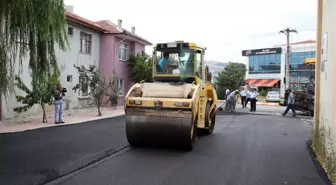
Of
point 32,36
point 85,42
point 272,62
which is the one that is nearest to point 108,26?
point 85,42

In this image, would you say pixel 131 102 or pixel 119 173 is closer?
pixel 119 173

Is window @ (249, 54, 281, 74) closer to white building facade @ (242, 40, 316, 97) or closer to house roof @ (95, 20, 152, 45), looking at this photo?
white building facade @ (242, 40, 316, 97)

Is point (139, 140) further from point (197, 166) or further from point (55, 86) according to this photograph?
point (55, 86)

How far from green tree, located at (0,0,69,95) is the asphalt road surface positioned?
5.68 ft

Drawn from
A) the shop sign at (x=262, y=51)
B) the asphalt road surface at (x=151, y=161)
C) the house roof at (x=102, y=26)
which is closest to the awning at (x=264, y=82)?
the shop sign at (x=262, y=51)

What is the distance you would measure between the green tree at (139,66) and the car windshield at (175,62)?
15.4 metres

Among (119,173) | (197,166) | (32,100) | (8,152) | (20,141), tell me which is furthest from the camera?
(32,100)

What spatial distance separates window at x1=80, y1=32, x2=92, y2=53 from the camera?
75.2ft

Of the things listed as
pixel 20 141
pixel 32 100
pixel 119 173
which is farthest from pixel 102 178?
pixel 32 100

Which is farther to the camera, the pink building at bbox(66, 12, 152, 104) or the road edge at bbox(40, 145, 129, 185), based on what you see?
the pink building at bbox(66, 12, 152, 104)

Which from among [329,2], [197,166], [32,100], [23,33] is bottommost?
[197,166]

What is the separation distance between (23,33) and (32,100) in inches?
306

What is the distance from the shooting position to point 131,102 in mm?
8656

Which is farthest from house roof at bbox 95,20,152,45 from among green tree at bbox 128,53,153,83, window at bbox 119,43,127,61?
green tree at bbox 128,53,153,83
